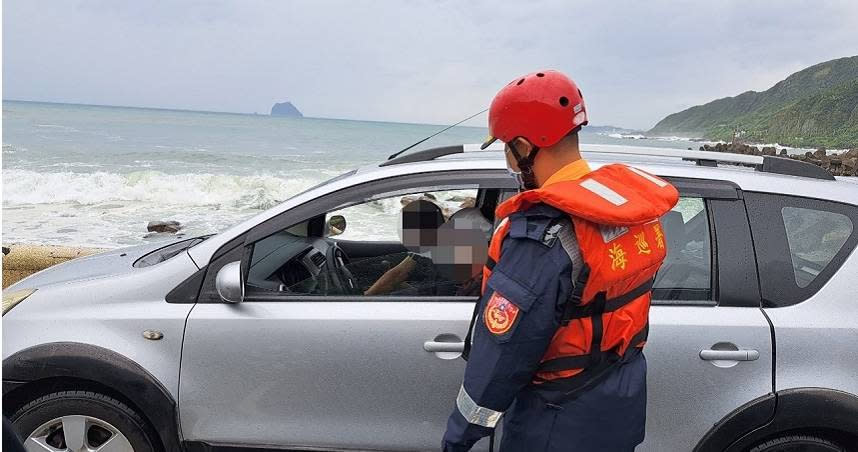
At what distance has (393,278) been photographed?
2.84m

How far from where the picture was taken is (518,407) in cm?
177

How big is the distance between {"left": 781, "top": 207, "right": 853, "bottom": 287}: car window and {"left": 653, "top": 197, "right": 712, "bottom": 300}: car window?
0.29 metres

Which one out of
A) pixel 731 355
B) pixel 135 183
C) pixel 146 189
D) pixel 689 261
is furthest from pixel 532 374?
pixel 135 183

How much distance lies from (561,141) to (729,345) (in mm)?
1246

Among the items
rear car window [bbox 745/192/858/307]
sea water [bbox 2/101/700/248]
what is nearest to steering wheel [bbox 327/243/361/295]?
sea water [bbox 2/101/700/248]

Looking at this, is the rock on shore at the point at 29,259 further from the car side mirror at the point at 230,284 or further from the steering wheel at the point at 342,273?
the car side mirror at the point at 230,284

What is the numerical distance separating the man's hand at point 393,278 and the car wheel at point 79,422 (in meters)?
1.08

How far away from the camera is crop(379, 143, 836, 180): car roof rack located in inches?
107

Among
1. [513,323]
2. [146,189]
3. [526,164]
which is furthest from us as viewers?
[146,189]

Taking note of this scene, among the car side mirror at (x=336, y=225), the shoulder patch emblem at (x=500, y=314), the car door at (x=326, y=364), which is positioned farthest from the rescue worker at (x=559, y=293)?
the car side mirror at (x=336, y=225)

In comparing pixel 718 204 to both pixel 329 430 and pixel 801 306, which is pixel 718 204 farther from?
pixel 329 430

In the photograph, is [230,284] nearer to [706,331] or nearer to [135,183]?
[706,331]

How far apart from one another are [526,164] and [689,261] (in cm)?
123

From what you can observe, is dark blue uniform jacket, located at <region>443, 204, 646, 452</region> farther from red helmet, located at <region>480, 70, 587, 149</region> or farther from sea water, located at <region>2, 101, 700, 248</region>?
sea water, located at <region>2, 101, 700, 248</region>
